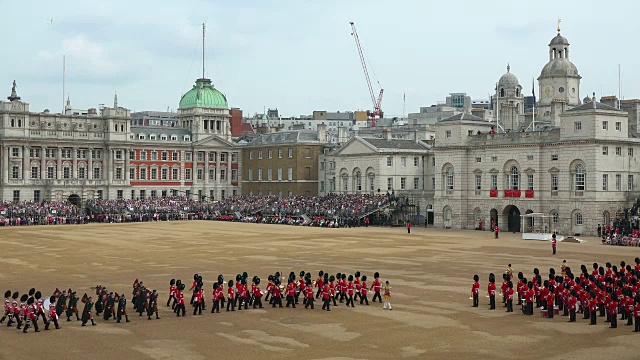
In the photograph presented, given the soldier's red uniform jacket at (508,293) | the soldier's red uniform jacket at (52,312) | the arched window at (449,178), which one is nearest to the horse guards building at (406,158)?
the arched window at (449,178)

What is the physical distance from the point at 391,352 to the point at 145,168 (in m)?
95.8

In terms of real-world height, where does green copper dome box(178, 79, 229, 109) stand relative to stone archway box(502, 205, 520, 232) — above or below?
above

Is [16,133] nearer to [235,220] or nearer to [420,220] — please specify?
[235,220]

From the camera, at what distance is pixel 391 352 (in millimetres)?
24641

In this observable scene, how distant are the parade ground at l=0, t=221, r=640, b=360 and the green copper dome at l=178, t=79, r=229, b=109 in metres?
57.0

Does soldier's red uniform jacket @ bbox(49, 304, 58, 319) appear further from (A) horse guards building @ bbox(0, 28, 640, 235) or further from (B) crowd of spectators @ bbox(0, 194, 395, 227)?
(B) crowd of spectators @ bbox(0, 194, 395, 227)

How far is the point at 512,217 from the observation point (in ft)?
263

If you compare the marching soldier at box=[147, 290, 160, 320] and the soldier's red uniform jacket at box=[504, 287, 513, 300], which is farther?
the soldier's red uniform jacket at box=[504, 287, 513, 300]

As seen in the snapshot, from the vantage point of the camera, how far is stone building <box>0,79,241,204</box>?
103 meters

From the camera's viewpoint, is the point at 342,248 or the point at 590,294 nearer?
the point at 590,294

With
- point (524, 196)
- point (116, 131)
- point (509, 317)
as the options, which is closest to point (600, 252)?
point (524, 196)

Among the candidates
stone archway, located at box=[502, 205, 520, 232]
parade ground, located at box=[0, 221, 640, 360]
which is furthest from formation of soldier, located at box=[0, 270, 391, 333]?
stone archway, located at box=[502, 205, 520, 232]

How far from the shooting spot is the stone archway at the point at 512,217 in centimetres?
7956

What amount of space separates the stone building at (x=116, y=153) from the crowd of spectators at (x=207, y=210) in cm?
572
